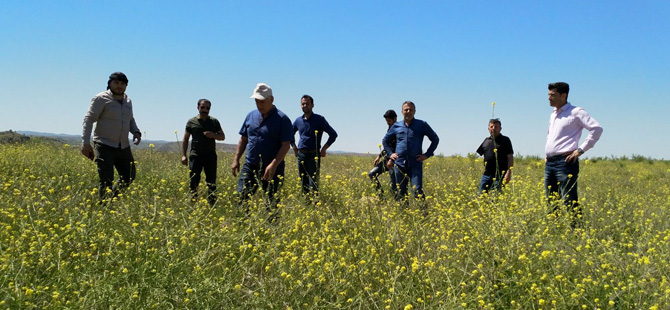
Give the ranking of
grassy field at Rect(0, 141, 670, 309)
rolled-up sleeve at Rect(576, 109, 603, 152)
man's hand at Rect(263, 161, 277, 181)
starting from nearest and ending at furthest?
grassy field at Rect(0, 141, 670, 309)
man's hand at Rect(263, 161, 277, 181)
rolled-up sleeve at Rect(576, 109, 603, 152)

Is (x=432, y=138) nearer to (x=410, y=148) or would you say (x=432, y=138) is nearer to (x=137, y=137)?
(x=410, y=148)

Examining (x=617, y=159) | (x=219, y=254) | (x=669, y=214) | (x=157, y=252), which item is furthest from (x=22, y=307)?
(x=617, y=159)

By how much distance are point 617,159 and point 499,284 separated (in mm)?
20225

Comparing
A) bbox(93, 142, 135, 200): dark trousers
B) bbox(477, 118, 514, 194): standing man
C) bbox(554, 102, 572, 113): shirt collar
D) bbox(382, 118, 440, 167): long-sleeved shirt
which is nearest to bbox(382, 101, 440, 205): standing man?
bbox(382, 118, 440, 167): long-sleeved shirt

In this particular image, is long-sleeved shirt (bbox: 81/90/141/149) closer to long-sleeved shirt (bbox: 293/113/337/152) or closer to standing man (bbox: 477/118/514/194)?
long-sleeved shirt (bbox: 293/113/337/152)

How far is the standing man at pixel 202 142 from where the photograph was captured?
5492mm

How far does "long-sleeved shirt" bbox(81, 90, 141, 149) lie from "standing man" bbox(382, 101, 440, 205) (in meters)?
3.44

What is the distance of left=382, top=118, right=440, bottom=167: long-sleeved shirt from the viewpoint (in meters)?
5.45

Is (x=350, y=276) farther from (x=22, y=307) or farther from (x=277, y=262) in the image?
(x=22, y=307)

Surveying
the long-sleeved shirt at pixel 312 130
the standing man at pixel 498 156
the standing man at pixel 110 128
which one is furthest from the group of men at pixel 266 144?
the standing man at pixel 498 156

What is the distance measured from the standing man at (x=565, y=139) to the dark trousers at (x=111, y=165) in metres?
4.98

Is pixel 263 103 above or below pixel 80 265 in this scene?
above

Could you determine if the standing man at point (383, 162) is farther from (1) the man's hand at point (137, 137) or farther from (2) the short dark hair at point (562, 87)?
(1) the man's hand at point (137, 137)

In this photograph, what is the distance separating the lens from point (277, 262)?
276cm
